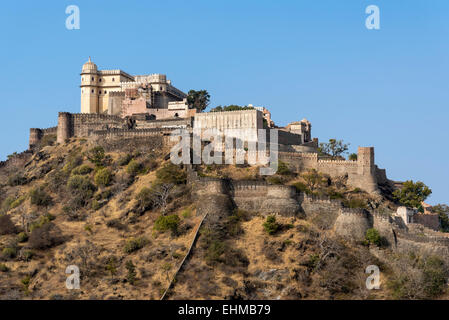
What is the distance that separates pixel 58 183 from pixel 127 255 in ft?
58.1

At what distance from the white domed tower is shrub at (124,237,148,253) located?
3529cm

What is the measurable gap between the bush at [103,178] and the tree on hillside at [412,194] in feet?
87.4

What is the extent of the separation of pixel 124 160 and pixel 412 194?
1078 inches

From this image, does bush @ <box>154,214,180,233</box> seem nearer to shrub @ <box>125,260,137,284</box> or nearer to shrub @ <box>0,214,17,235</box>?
shrub @ <box>125,260,137,284</box>

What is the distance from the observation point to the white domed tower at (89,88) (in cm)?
10394

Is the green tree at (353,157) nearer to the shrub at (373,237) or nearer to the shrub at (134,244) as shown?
the shrub at (373,237)

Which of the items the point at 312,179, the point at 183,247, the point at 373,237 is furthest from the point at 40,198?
the point at 373,237

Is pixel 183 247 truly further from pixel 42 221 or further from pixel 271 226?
pixel 42 221

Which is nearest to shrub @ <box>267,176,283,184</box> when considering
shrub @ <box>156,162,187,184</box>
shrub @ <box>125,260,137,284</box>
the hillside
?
the hillside

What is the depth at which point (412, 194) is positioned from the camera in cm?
8519
